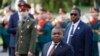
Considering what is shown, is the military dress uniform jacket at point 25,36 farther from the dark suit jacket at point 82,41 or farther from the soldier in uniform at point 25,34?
the dark suit jacket at point 82,41

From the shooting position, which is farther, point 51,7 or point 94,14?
point 51,7

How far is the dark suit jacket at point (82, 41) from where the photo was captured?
10.3 metres

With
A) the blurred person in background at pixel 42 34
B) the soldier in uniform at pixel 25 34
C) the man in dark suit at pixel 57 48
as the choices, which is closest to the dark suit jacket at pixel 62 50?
the man in dark suit at pixel 57 48

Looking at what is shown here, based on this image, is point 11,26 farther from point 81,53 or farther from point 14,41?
point 81,53

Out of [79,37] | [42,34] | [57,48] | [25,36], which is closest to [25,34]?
[25,36]

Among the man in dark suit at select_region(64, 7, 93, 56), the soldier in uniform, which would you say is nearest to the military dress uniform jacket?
the soldier in uniform

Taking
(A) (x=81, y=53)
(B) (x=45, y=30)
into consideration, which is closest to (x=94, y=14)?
(B) (x=45, y=30)

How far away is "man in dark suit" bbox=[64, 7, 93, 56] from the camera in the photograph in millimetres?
10305

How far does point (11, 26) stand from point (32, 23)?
130cm

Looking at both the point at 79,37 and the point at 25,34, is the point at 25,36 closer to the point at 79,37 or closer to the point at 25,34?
the point at 25,34

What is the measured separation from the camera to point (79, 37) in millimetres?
10344

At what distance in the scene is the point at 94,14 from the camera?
21.5 m

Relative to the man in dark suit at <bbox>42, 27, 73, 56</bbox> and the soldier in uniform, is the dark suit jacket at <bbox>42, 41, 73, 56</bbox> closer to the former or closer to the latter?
the man in dark suit at <bbox>42, 27, 73, 56</bbox>

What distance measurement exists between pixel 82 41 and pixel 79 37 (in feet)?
0.34
